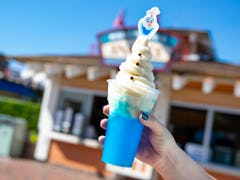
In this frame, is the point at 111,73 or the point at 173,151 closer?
the point at 173,151

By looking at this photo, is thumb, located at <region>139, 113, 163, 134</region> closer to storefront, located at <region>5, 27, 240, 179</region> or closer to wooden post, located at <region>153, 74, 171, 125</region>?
storefront, located at <region>5, 27, 240, 179</region>

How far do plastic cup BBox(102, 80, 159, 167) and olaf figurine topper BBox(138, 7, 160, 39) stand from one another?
309mm

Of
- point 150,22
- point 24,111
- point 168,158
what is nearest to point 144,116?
point 168,158

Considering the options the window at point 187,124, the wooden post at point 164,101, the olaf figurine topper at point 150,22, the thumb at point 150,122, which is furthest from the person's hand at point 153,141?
the window at point 187,124

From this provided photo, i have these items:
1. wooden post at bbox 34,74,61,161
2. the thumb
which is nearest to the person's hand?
the thumb

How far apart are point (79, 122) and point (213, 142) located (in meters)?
3.66

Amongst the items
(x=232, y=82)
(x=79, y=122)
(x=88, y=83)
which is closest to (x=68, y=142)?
(x=79, y=122)

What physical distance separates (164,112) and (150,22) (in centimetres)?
784

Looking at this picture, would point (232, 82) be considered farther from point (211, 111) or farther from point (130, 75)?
point (130, 75)

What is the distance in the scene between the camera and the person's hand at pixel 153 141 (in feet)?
5.49

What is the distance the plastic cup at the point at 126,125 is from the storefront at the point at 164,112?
23.3 feet

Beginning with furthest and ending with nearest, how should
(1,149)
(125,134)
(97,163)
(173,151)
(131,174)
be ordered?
1. (1,149)
2. (97,163)
3. (131,174)
4. (173,151)
5. (125,134)

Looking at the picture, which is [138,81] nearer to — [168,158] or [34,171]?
[168,158]

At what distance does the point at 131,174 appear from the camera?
29.9ft
